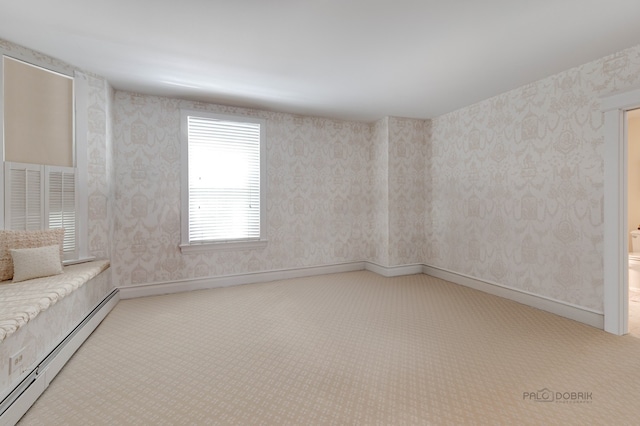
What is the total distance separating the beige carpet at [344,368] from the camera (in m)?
1.80

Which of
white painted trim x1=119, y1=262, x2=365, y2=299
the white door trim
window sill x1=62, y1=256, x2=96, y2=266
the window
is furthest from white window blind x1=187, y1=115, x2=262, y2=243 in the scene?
the white door trim

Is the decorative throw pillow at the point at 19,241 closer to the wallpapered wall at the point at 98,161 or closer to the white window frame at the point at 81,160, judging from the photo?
the white window frame at the point at 81,160

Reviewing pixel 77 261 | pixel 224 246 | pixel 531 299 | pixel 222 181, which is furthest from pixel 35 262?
pixel 531 299

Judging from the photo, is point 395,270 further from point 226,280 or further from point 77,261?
point 77,261

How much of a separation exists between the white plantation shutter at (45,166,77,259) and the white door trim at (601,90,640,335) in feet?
17.8

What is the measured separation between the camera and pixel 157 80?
3572mm

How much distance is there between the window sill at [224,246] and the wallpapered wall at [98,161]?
3.08ft

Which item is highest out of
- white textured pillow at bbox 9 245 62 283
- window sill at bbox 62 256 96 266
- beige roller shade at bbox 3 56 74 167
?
beige roller shade at bbox 3 56 74 167

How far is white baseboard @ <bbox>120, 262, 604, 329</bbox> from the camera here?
10.7 feet

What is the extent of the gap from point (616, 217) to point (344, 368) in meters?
2.86

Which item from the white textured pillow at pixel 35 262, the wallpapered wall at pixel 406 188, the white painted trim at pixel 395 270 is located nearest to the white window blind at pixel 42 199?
the wallpapered wall at pixel 406 188

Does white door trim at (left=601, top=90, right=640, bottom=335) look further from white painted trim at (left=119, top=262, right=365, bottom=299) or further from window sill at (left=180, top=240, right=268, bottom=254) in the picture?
window sill at (left=180, top=240, right=268, bottom=254)

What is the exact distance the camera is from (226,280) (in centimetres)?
453

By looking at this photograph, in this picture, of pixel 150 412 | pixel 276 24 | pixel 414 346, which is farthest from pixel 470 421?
pixel 276 24
